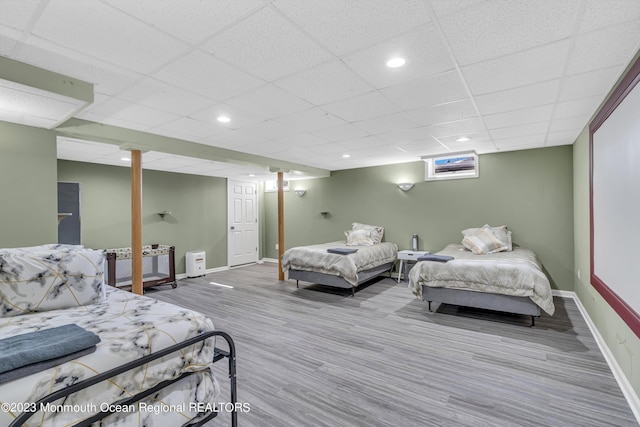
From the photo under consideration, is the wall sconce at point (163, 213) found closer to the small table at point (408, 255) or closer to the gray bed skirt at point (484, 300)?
the small table at point (408, 255)

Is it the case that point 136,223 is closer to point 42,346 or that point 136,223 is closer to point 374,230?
point 42,346

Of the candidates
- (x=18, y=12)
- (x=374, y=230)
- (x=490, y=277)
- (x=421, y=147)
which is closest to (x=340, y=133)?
(x=421, y=147)

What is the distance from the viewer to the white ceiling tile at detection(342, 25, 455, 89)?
1911 mm

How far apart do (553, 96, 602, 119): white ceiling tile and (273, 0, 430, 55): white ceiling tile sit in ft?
7.45

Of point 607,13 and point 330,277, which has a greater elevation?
point 607,13

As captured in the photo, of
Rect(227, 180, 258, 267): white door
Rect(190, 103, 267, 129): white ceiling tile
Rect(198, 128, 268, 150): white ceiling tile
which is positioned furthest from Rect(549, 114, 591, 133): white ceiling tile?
Rect(227, 180, 258, 267): white door

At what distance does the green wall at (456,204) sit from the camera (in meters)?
4.99

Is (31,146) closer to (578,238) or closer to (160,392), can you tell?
(160,392)

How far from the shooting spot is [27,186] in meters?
3.03

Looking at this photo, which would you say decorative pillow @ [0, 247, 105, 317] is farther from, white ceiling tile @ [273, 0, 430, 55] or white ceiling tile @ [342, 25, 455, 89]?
white ceiling tile @ [342, 25, 455, 89]

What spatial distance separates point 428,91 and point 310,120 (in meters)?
1.35

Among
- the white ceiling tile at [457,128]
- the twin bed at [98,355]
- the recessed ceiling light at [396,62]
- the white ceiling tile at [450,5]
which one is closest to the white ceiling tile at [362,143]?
the white ceiling tile at [457,128]

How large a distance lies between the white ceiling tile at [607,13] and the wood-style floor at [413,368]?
2488mm

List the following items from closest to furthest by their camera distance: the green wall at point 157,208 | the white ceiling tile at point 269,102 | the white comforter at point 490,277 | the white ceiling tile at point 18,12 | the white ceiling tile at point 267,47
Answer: the white ceiling tile at point 18,12
the white ceiling tile at point 267,47
the white ceiling tile at point 269,102
the white comforter at point 490,277
the green wall at point 157,208
